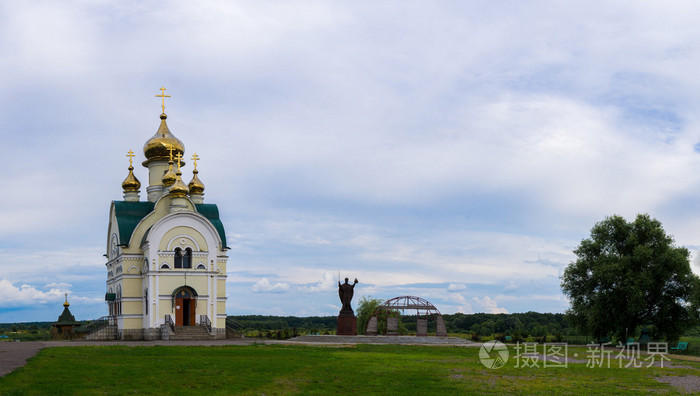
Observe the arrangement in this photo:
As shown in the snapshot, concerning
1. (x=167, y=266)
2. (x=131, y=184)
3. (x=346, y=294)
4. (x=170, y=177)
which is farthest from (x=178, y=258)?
(x=346, y=294)

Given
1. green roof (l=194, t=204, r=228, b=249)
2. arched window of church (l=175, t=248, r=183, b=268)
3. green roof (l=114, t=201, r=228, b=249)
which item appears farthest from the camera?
green roof (l=194, t=204, r=228, b=249)

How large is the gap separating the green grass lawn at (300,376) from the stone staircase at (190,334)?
538 inches

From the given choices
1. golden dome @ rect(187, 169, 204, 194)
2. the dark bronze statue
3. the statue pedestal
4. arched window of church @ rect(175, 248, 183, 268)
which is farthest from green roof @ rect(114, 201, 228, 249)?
the statue pedestal

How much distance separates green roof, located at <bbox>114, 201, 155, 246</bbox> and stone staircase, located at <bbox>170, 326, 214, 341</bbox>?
6843mm

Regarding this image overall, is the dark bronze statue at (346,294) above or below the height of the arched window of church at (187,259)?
below

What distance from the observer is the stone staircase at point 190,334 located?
3656 centimetres

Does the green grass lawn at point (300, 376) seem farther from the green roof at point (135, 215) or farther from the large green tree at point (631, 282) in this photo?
the green roof at point (135, 215)

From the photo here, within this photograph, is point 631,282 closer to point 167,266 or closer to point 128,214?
point 167,266

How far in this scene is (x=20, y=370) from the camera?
645 inches

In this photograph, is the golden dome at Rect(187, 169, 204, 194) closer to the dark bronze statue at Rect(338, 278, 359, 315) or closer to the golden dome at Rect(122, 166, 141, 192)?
the golden dome at Rect(122, 166, 141, 192)

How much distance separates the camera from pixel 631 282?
115 feet

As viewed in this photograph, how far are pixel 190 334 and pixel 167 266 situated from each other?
425cm

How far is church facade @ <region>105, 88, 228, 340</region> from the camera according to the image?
3872 cm

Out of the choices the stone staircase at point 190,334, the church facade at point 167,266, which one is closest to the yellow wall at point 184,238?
the church facade at point 167,266
